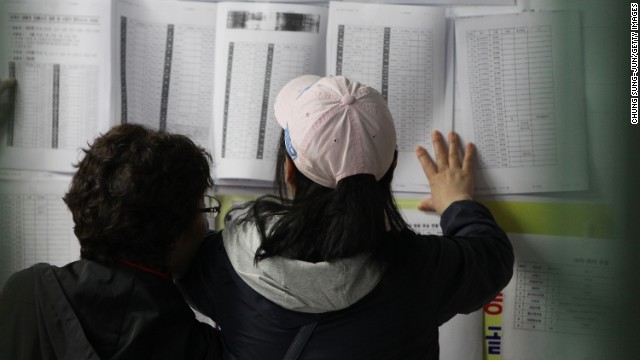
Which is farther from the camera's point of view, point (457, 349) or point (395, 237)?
point (457, 349)

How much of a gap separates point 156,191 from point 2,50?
2.05ft

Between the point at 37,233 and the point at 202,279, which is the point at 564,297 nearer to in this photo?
the point at 202,279

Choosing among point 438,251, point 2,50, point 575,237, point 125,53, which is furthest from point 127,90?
point 575,237

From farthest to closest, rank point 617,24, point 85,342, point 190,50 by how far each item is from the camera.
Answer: point 190,50, point 617,24, point 85,342

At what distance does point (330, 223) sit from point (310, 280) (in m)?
0.07

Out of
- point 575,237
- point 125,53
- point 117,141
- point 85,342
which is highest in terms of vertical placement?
point 125,53

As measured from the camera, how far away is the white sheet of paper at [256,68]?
43.7 inches

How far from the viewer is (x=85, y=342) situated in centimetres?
76

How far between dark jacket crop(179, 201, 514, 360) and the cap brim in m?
0.15

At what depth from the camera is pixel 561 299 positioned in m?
1.07

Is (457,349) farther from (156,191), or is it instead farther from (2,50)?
(2,50)
